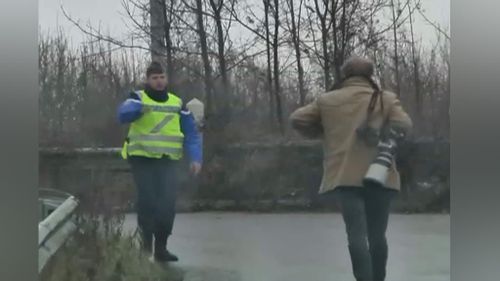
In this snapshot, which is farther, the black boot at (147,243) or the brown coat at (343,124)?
the black boot at (147,243)

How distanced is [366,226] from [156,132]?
1.15 metres

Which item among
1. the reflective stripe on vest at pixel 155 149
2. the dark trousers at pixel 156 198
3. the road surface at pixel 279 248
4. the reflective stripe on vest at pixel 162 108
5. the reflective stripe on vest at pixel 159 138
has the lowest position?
the road surface at pixel 279 248

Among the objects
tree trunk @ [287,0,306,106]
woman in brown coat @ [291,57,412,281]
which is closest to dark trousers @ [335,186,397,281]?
woman in brown coat @ [291,57,412,281]

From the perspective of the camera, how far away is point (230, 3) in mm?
4688

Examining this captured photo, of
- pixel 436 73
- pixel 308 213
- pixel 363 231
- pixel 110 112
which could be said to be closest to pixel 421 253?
pixel 363 231

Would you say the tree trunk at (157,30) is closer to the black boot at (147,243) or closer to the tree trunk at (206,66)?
the tree trunk at (206,66)

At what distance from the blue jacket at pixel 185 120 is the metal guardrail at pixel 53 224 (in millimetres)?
499

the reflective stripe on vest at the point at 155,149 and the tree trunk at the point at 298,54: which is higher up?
the tree trunk at the point at 298,54

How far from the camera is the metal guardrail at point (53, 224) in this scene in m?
4.72

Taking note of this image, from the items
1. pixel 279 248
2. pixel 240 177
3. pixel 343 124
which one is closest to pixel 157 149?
pixel 240 177

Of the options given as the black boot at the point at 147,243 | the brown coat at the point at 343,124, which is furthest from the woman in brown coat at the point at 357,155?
the black boot at the point at 147,243

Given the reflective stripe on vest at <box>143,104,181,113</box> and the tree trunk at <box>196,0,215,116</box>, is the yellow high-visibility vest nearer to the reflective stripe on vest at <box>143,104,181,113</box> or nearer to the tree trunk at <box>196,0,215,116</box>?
the reflective stripe on vest at <box>143,104,181,113</box>

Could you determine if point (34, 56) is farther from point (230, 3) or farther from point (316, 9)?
point (316, 9)

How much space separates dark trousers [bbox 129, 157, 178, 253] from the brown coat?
0.69 metres
